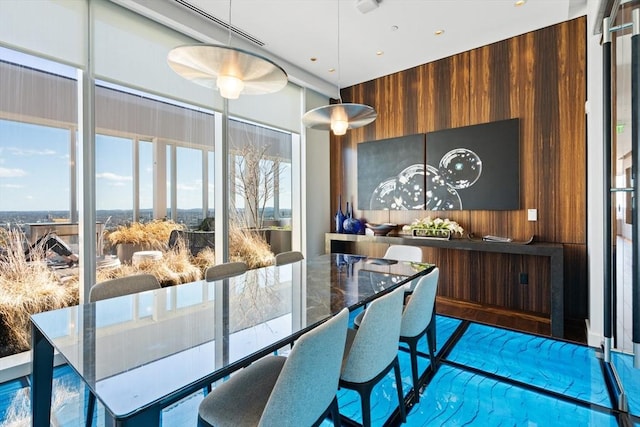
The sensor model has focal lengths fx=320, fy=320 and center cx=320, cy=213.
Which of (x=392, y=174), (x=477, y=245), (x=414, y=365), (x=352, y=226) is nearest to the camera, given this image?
(x=414, y=365)

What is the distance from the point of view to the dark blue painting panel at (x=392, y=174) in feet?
13.7

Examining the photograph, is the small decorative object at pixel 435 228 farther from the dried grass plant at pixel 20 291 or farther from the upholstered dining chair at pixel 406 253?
the dried grass plant at pixel 20 291

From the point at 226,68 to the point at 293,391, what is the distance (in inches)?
60.6

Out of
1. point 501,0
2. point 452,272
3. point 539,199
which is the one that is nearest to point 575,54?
point 501,0

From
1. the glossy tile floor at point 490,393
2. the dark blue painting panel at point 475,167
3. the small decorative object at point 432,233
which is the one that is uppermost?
the dark blue painting panel at point 475,167

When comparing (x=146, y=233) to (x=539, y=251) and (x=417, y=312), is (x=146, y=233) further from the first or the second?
(x=539, y=251)

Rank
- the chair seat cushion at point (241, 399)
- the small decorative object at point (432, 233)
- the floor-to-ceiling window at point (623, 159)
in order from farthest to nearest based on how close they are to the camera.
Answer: the small decorative object at point (432, 233) < the floor-to-ceiling window at point (623, 159) < the chair seat cushion at point (241, 399)

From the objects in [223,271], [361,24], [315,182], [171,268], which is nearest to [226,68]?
[223,271]

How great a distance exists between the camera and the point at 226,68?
1680mm

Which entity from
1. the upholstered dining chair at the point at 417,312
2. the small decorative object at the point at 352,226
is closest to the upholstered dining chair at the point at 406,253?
the upholstered dining chair at the point at 417,312

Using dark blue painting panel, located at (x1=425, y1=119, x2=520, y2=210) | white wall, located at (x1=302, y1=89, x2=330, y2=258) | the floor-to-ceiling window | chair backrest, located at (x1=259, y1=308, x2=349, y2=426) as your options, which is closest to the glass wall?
chair backrest, located at (x1=259, y1=308, x2=349, y2=426)

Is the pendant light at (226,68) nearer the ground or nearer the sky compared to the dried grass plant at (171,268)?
nearer the sky

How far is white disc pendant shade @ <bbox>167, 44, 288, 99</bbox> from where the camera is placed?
1546 mm

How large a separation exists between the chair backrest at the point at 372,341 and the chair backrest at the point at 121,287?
137 cm
